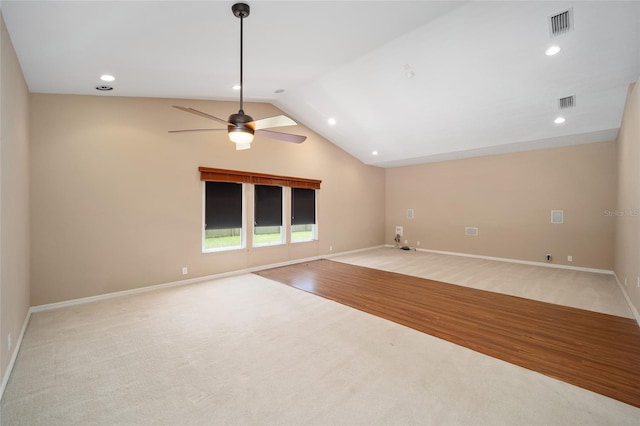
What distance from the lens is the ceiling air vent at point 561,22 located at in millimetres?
3081

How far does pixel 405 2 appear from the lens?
288cm

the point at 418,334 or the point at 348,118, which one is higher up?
the point at 348,118

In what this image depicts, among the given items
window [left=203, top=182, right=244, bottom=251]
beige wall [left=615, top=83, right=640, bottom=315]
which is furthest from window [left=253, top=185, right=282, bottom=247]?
beige wall [left=615, top=83, right=640, bottom=315]

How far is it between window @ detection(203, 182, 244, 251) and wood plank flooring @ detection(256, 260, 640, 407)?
1.48m

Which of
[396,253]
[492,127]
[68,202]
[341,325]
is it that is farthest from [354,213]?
[68,202]

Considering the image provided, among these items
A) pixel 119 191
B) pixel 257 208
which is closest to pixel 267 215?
pixel 257 208

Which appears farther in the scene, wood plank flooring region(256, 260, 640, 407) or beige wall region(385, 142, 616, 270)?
beige wall region(385, 142, 616, 270)

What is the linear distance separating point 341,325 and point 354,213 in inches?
218

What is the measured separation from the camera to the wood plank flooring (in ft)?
8.08

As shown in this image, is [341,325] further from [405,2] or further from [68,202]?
[68,202]

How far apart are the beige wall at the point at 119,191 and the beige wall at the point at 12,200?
0.34m

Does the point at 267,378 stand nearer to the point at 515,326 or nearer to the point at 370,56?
the point at 515,326

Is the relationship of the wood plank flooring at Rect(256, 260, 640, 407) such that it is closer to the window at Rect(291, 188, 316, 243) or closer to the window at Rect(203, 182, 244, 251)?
the window at Rect(203, 182, 244, 251)

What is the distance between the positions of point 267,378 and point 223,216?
3981mm
